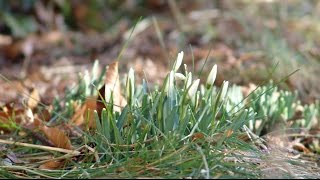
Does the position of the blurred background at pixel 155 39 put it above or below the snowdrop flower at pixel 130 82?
above

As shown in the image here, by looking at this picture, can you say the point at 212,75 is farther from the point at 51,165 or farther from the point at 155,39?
the point at 155,39

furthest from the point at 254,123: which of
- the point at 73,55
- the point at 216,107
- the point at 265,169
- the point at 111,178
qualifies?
the point at 73,55

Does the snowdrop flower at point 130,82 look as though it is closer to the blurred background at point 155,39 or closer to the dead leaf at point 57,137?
the dead leaf at point 57,137

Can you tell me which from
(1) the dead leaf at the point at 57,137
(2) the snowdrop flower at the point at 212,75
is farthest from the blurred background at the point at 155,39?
(2) the snowdrop flower at the point at 212,75

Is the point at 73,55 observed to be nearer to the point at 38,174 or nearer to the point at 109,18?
the point at 109,18

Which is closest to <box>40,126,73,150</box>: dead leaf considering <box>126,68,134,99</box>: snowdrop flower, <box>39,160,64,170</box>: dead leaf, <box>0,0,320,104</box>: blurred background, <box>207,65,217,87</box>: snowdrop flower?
<box>39,160,64,170</box>: dead leaf

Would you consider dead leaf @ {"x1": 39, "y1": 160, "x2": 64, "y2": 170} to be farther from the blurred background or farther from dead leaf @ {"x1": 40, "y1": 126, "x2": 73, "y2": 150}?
the blurred background

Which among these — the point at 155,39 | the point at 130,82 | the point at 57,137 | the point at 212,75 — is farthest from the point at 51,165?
the point at 155,39
